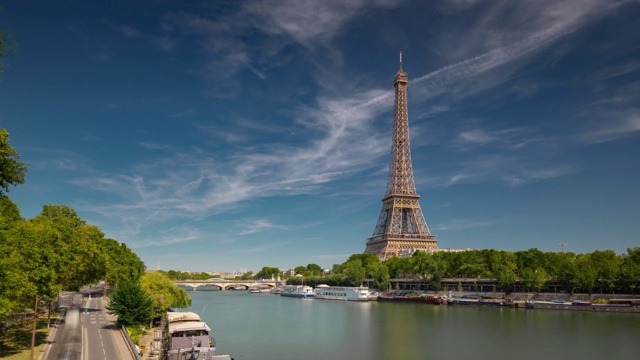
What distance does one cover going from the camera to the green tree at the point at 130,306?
54844 mm

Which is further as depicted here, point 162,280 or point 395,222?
point 395,222

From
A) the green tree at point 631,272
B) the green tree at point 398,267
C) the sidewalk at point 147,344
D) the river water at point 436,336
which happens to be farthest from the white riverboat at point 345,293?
the sidewalk at point 147,344

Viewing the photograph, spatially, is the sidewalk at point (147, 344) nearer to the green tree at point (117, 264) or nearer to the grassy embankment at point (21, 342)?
the grassy embankment at point (21, 342)

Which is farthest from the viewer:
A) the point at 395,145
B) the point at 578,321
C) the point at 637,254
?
the point at 395,145

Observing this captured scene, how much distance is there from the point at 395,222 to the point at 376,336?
399ft

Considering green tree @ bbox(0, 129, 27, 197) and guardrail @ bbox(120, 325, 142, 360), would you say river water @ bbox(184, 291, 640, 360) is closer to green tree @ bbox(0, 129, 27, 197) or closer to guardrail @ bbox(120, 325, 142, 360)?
guardrail @ bbox(120, 325, 142, 360)

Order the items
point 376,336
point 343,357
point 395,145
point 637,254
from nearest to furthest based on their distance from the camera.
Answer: point 343,357, point 376,336, point 637,254, point 395,145

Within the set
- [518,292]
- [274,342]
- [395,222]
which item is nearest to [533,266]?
[518,292]

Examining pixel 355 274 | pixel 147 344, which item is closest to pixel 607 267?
pixel 355 274

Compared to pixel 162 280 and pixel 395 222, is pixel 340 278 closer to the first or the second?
pixel 395 222

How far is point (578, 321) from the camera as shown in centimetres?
7794

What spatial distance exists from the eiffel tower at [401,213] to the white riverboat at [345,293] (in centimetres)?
2850

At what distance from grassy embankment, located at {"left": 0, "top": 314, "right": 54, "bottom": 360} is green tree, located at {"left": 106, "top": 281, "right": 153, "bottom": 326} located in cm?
738

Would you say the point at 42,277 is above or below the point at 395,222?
below
